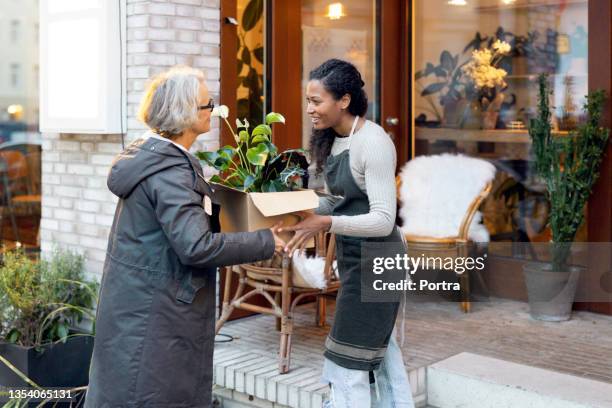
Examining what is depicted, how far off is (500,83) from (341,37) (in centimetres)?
118

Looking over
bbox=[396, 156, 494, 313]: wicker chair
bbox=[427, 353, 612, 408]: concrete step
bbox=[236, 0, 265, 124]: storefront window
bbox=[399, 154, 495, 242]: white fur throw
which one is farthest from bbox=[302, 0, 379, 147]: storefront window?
bbox=[427, 353, 612, 408]: concrete step

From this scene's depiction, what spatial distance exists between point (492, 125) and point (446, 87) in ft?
1.57

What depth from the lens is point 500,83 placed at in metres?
6.23

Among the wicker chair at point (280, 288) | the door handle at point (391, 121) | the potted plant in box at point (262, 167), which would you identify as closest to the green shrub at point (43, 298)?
the wicker chair at point (280, 288)

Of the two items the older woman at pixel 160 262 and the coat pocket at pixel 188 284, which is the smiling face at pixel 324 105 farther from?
the coat pocket at pixel 188 284

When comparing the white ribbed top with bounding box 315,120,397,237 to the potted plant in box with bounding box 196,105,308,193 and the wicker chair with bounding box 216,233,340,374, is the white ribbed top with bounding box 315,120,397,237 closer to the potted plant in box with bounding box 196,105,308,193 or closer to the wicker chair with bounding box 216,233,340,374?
the potted plant in box with bounding box 196,105,308,193

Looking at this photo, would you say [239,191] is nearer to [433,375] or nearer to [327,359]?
[327,359]

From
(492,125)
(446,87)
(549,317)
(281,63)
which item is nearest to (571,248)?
(549,317)

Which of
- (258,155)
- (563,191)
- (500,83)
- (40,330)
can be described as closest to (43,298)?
(40,330)

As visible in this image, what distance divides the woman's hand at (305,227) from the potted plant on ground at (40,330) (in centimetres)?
199

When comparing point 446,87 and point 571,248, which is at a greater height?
point 446,87

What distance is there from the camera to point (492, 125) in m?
6.26

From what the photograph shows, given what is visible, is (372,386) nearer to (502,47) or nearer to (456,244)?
(456,244)

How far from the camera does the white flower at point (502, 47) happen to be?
6172 mm
